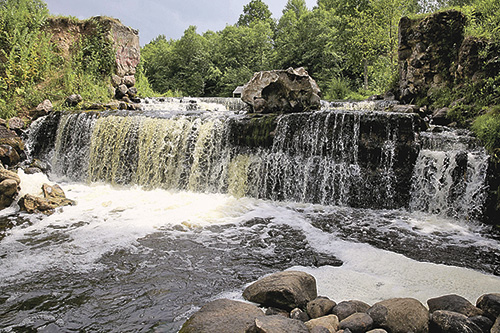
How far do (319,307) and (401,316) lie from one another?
670 millimetres

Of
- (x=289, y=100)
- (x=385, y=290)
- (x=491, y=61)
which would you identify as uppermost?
(x=491, y=61)

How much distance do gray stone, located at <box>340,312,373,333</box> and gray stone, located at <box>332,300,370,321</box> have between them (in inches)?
4.6

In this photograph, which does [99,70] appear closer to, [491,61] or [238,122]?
[238,122]

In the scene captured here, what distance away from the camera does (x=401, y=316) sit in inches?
102

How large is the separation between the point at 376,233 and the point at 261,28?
32.3m

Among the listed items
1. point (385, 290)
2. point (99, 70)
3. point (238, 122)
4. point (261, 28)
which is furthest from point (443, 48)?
point (261, 28)

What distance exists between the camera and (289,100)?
348 inches

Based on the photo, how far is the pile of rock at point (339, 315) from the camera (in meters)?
2.46

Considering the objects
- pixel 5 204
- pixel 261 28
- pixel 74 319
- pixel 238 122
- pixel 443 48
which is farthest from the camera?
pixel 261 28

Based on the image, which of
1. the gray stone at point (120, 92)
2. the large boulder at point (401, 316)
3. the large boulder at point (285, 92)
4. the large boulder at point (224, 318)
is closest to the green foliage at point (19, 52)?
the gray stone at point (120, 92)

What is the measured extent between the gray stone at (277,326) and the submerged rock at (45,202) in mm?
5655

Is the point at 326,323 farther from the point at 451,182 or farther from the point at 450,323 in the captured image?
the point at 451,182

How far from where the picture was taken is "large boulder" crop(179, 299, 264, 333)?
259 cm

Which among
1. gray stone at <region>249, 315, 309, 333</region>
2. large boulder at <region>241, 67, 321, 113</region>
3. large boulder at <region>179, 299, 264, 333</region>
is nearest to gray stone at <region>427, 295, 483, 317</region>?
gray stone at <region>249, 315, 309, 333</region>
